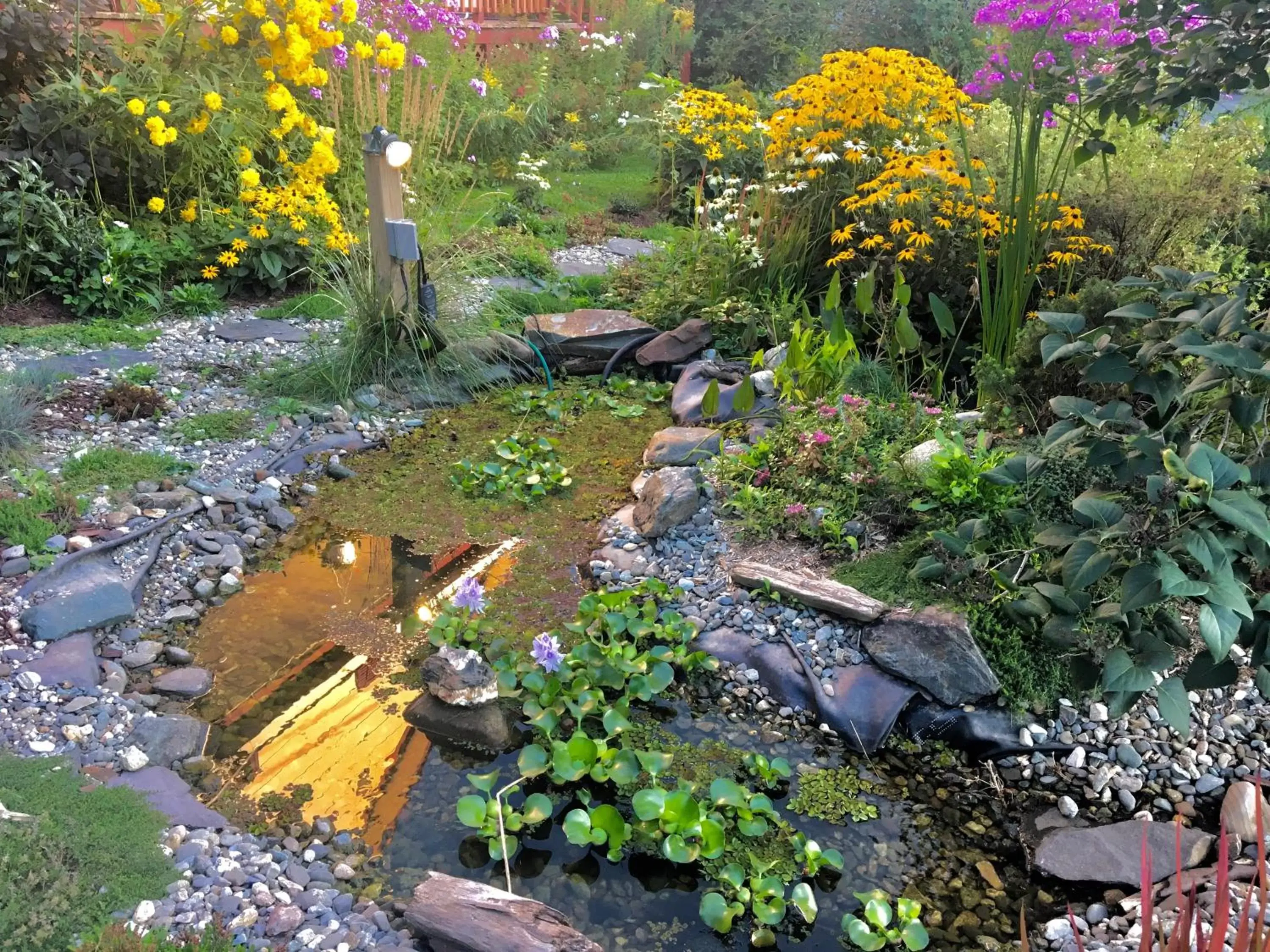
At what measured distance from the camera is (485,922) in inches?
76.2

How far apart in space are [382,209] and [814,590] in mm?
2835

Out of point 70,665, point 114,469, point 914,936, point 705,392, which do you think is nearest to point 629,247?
point 705,392

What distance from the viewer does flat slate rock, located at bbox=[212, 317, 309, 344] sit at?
5.10 m

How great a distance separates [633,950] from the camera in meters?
2.10

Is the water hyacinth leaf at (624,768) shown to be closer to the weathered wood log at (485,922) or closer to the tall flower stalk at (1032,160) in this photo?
the weathered wood log at (485,922)

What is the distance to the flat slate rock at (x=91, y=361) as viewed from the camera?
439cm

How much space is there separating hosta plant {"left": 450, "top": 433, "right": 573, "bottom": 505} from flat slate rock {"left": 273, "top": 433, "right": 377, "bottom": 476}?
1.72ft

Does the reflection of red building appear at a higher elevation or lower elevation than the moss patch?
higher

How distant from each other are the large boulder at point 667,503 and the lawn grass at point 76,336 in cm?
294

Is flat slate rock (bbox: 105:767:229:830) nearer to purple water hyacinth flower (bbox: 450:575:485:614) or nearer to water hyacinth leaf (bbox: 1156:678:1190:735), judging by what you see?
purple water hyacinth flower (bbox: 450:575:485:614)

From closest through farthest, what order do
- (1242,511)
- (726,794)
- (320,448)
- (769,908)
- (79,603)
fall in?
(1242,511), (769,908), (726,794), (79,603), (320,448)

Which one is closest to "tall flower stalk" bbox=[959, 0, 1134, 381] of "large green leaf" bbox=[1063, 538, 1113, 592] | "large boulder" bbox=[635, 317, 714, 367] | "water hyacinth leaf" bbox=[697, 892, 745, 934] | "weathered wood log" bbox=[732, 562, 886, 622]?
"large green leaf" bbox=[1063, 538, 1113, 592]

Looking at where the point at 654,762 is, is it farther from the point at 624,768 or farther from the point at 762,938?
the point at 762,938

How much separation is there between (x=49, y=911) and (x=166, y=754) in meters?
0.72
